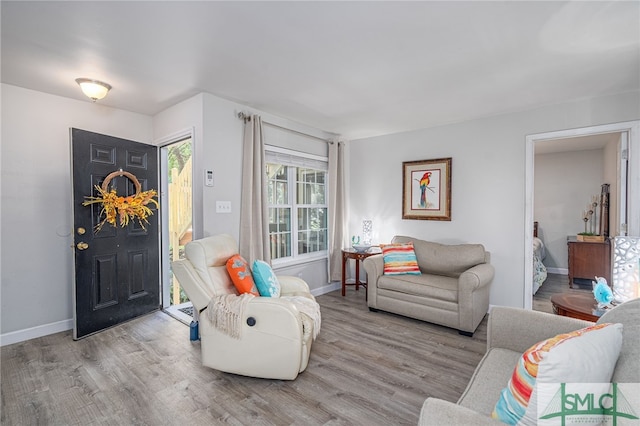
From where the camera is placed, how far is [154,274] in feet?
12.0

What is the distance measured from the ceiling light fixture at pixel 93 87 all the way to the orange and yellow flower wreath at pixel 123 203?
0.79m

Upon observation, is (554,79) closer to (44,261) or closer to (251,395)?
(251,395)

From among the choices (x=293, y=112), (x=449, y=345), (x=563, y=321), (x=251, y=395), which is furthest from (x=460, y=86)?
(x=251, y=395)

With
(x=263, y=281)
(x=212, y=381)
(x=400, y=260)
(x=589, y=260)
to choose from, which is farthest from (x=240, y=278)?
(x=589, y=260)

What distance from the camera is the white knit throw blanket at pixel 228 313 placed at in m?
2.19

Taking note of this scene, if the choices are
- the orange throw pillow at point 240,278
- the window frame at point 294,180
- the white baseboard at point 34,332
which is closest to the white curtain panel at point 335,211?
the window frame at point 294,180

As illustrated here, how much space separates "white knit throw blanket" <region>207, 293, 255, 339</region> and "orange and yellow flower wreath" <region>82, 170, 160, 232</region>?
176 centimetres

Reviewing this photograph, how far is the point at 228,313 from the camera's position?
2.20 metres

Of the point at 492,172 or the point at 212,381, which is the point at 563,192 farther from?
the point at 212,381

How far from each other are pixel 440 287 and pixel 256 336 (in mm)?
2108

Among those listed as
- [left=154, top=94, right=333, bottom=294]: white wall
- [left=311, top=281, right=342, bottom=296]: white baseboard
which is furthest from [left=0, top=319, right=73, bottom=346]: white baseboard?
[left=311, top=281, right=342, bottom=296]: white baseboard

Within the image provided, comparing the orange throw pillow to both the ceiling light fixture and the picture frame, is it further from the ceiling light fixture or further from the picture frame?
the picture frame

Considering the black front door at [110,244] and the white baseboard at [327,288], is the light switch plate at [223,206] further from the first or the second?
the white baseboard at [327,288]

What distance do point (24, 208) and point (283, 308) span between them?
2.93 m
